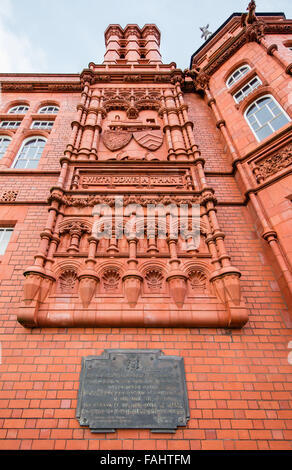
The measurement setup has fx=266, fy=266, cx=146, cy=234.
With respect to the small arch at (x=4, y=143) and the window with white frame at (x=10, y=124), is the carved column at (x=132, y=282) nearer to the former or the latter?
the small arch at (x=4, y=143)

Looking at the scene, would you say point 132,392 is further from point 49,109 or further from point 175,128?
point 49,109

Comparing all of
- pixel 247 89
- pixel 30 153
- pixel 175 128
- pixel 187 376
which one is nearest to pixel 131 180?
pixel 175 128

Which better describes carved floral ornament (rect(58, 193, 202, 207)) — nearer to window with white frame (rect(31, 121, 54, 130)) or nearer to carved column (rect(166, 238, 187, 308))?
carved column (rect(166, 238, 187, 308))

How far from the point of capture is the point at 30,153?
10.7 metres

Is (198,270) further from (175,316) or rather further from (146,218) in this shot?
(146,218)

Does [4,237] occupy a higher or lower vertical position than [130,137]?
lower

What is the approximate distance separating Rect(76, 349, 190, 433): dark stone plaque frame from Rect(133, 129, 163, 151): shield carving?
25.3 feet

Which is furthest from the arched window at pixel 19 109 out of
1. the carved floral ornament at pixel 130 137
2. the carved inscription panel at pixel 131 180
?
the carved inscription panel at pixel 131 180

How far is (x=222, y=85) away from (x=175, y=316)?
438 inches

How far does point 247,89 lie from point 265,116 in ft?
7.56

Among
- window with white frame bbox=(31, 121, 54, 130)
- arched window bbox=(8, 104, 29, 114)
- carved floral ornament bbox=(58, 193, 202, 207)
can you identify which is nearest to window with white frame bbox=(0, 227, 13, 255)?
carved floral ornament bbox=(58, 193, 202, 207)

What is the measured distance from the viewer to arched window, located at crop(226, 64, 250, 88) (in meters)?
11.8

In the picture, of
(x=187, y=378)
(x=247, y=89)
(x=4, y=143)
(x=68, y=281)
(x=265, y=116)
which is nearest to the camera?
(x=187, y=378)

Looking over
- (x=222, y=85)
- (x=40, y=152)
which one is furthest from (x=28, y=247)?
(x=222, y=85)
